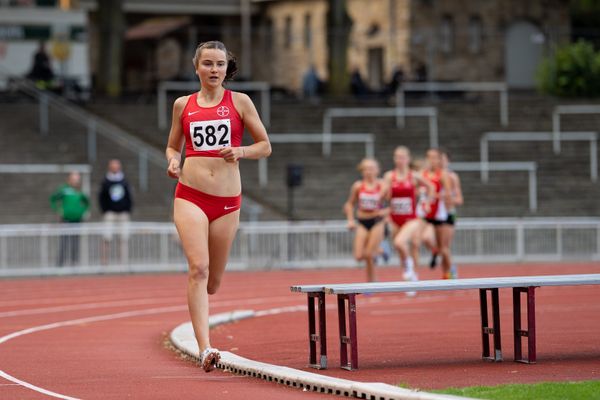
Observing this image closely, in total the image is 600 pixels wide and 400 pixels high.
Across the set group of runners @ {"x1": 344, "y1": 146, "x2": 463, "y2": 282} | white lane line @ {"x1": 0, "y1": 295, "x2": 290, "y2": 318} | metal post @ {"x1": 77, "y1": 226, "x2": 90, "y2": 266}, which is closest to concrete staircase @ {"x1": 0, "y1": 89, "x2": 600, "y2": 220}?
metal post @ {"x1": 77, "y1": 226, "x2": 90, "y2": 266}

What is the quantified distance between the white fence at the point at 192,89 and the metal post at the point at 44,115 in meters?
2.95

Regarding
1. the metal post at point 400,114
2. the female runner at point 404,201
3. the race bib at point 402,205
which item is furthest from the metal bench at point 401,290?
the metal post at point 400,114

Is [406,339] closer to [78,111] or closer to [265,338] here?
[265,338]

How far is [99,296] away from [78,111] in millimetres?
17463

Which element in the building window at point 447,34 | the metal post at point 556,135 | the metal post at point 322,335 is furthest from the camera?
the building window at point 447,34

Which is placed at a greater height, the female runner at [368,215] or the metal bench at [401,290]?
the female runner at [368,215]

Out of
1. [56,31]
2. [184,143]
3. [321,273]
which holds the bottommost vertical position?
[321,273]

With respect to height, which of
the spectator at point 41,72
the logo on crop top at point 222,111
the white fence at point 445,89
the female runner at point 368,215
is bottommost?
the female runner at point 368,215

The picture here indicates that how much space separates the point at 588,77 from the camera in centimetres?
4944

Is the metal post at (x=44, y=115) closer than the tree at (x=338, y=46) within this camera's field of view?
Yes

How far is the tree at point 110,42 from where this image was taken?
46.9 m

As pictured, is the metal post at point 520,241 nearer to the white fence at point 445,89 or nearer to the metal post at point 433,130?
the metal post at point 433,130

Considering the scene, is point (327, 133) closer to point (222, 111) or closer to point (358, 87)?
point (358, 87)

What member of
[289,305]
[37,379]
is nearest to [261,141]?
[37,379]
